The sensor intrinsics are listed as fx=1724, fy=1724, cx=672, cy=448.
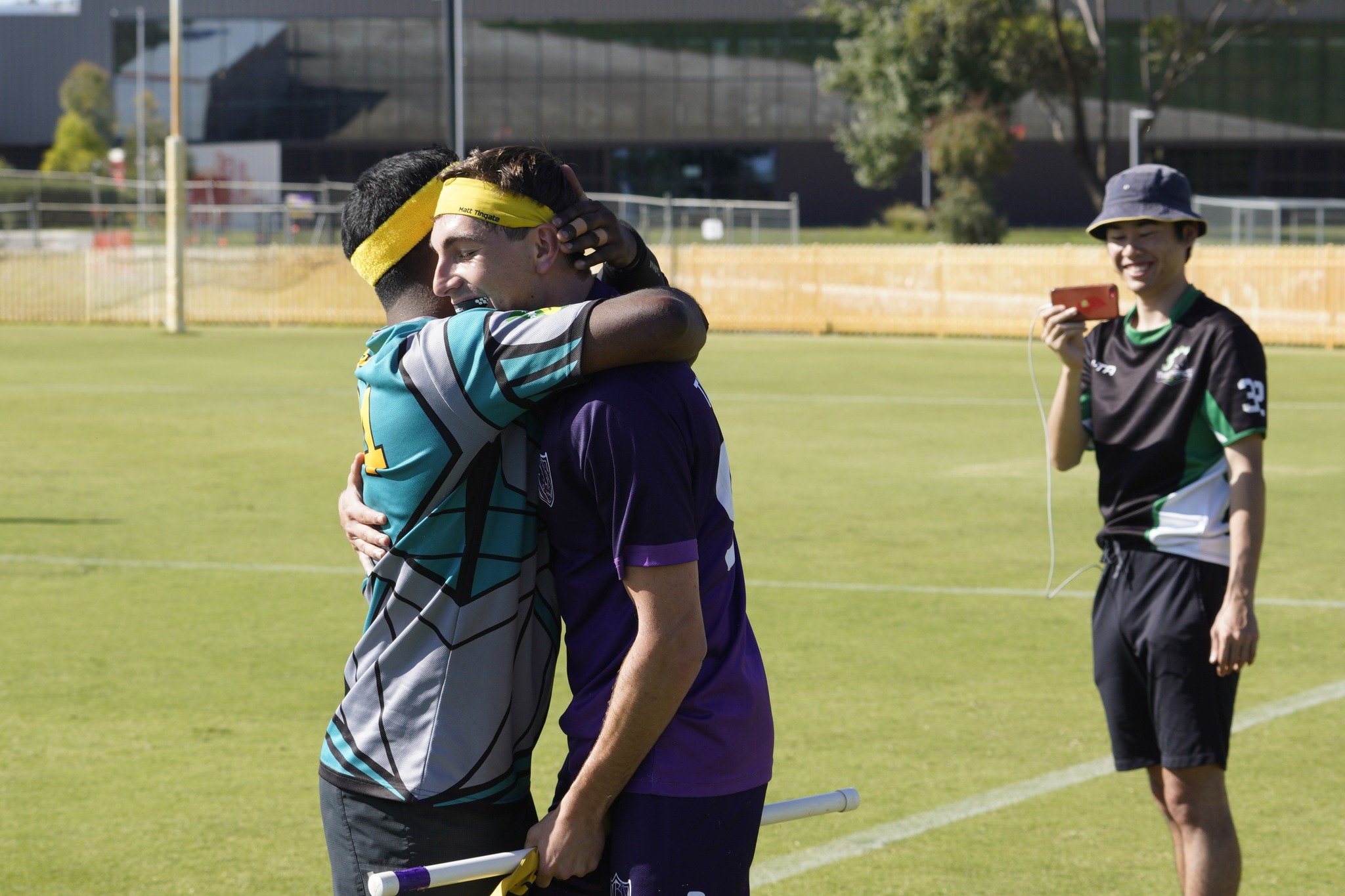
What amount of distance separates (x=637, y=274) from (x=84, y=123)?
76521mm

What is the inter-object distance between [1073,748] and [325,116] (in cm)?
6602

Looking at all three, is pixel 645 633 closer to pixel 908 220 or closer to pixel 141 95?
pixel 908 220

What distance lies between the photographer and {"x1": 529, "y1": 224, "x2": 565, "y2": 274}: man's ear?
2.81m

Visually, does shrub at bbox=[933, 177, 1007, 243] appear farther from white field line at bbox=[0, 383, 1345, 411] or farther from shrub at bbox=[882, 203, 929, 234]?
white field line at bbox=[0, 383, 1345, 411]

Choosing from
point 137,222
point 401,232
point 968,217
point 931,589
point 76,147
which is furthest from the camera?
point 76,147

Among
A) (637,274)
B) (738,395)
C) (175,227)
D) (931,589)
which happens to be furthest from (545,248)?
(175,227)

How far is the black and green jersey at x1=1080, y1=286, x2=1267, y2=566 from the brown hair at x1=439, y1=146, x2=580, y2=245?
2.27 meters

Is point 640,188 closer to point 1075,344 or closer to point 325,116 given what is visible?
point 325,116

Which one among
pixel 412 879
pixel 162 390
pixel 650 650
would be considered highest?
pixel 650 650

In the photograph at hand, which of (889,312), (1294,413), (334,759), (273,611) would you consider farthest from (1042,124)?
(334,759)

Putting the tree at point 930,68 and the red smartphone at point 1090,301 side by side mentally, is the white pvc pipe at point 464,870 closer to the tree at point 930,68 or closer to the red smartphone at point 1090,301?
the red smartphone at point 1090,301

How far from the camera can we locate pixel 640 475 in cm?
257

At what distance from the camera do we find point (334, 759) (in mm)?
2947

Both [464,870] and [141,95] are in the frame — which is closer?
[464,870]
